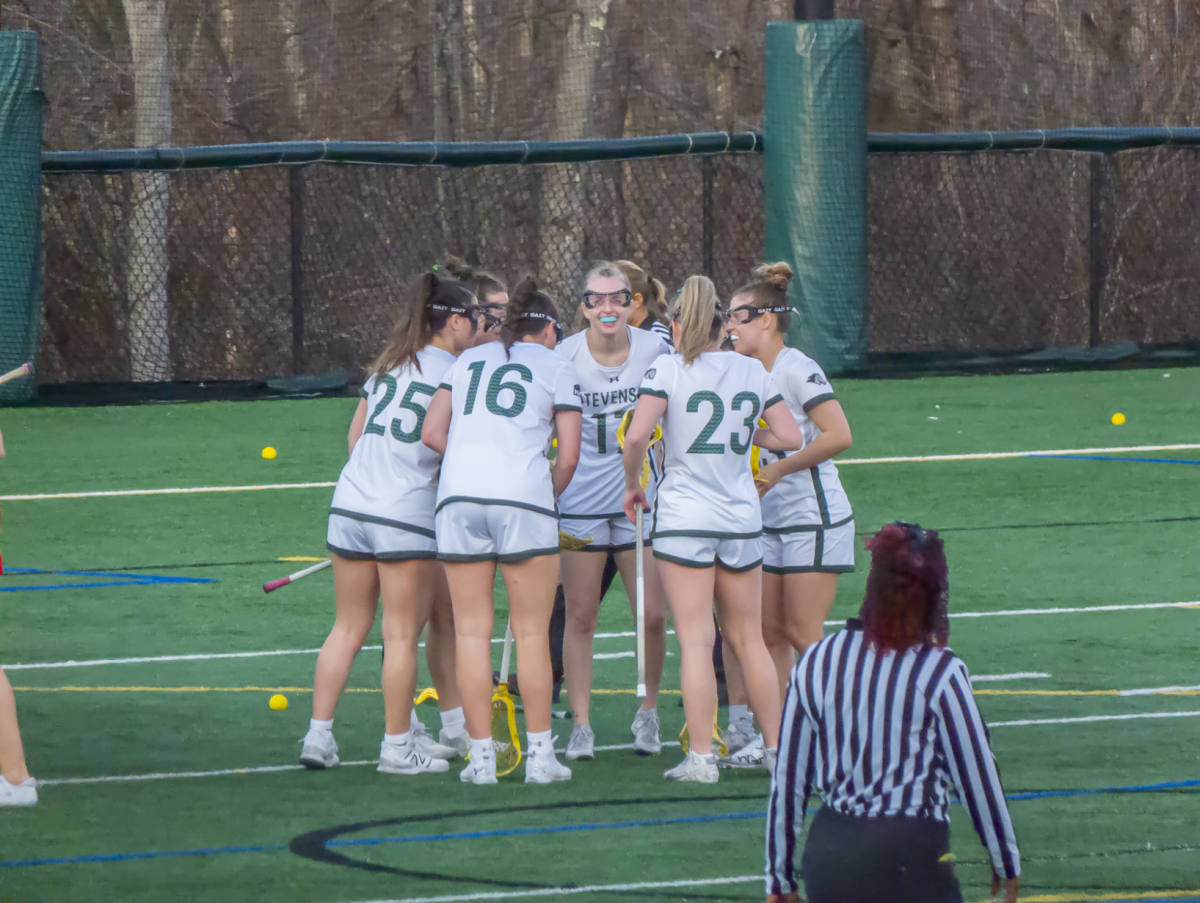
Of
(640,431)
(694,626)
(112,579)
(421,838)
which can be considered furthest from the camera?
(112,579)

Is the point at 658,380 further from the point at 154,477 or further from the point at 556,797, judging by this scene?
the point at 154,477

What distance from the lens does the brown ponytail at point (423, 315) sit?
6988mm

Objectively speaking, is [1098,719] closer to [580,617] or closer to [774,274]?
[580,617]

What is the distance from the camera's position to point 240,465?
48.8 feet

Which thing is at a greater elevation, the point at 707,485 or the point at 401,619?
the point at 707,485

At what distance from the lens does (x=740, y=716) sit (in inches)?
296

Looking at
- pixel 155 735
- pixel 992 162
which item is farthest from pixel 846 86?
pixel 155 735

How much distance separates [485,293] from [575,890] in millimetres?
2603

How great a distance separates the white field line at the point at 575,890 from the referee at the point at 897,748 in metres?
1.83

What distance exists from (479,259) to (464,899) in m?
16.9

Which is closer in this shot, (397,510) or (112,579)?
(397,510)

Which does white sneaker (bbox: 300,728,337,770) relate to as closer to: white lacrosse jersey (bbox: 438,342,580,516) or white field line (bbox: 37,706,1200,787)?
white field line (bbox: 37,706,1200,787)

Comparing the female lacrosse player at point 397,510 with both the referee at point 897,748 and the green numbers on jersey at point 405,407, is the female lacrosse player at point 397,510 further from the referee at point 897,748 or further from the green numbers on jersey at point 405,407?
the referee at point 897,748

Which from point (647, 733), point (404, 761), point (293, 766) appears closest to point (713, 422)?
point (647, 733)
